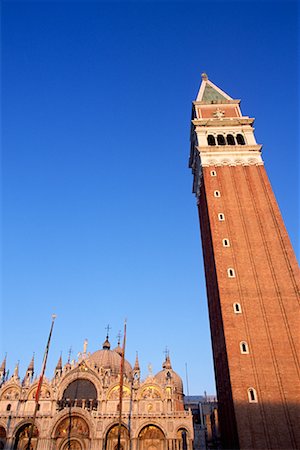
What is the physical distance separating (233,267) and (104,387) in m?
22.0

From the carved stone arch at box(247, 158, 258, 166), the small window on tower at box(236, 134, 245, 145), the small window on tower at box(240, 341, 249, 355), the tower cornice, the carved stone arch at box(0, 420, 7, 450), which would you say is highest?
the tower cornice

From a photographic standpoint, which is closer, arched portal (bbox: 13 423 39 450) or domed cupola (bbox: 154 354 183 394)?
arched portal (bbox: 13 423 39 450)

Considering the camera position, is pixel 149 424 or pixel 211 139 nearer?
pixel 149 424

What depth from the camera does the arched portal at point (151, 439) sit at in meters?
38.3

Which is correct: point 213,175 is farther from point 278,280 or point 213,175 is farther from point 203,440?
point 203,440

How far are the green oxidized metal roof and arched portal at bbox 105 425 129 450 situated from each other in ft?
150

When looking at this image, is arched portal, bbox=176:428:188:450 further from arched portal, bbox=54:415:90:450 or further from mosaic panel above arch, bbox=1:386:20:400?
mosaic panel above arch, bbox=1:386:20:400

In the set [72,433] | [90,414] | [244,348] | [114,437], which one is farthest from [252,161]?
[72,433]

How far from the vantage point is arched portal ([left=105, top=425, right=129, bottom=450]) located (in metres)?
38.4

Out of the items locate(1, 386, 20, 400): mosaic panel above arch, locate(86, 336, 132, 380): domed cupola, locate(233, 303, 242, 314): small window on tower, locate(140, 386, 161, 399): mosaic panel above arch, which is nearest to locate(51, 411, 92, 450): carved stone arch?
locate(1, 386, 20, 400): mosaic panel above arch

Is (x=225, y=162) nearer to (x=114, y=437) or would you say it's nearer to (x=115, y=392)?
(x=115, y=392)

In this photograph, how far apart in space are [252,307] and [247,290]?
1682 millimetres

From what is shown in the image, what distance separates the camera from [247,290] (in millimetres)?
32562

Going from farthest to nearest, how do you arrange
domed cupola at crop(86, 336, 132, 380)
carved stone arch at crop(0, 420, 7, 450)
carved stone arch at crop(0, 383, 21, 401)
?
domed cupola at crop(86, 336, 132, 380) < carved stone arch at crop(0, 383, 21, 401) < carved stone arch at crop(0, 420, 7, 450)
